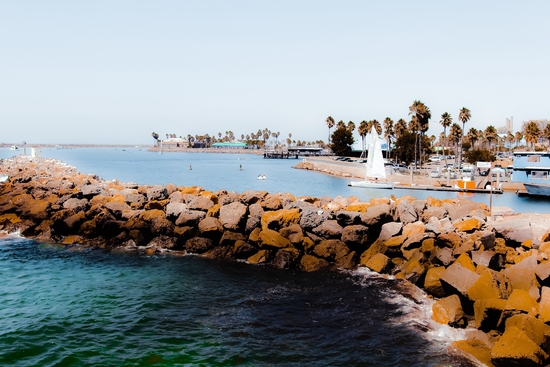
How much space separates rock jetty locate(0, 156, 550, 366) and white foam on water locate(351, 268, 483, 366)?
30 centimetres

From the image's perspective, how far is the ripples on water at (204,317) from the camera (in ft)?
40.2

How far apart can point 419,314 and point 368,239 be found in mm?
7235

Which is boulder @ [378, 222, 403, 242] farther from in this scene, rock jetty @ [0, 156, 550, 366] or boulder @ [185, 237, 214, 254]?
boulder @ [185, 237, 214, 254]

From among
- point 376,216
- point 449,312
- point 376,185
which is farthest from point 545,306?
point 376,185

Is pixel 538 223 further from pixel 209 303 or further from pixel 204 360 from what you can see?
pixel 204 360

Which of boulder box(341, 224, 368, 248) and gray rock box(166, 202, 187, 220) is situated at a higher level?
gray rock box(166, 202, 187, 220)

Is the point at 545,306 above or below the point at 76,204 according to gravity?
below

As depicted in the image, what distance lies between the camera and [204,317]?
48.6ft

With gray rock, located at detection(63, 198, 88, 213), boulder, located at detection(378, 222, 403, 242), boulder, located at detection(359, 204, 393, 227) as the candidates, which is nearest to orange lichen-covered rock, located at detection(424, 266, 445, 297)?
boulder, located at detection(378, 222, 403, 242)

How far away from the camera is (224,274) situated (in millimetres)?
19500

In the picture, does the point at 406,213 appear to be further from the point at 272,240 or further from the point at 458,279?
the point at 458,279

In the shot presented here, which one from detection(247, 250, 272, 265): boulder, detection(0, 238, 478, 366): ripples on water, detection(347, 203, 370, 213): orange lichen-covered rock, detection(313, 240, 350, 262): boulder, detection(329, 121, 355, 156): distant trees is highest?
detection(329, 121, 355, 156): distant trees

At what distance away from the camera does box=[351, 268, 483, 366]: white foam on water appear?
1312 cm

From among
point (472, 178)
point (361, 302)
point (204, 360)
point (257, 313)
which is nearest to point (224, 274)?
point (257, 313)
